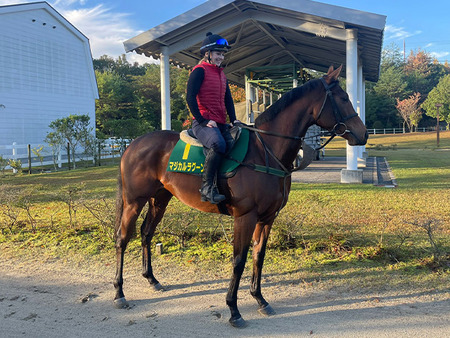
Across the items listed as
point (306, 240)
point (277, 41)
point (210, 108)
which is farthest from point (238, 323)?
point (277, 41)

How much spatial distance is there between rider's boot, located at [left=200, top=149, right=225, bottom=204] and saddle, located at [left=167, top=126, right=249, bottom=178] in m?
0.09

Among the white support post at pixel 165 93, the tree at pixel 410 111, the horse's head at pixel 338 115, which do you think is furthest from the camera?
the tree at pixel 410 111

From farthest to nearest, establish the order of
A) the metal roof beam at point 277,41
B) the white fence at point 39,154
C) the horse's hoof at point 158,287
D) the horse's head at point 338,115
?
1. the white fence at point 39,154
2. the metal roof beam at point 277,41
3. the horse's hoof at point 158,287
4. the horse's head at point 338,115

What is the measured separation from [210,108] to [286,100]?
0.81 meters

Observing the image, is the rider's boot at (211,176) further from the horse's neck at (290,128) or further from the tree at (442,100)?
the tree at (442,100)

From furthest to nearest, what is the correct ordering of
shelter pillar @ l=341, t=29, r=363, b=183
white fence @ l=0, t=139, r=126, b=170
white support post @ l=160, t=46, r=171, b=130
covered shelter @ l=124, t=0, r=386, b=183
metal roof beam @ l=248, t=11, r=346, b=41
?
white fence @ l=0, t=139, r=126, b=170 < white support post @ l=160, t=46, r=171, b=130 < metal roof beam @ l=248, t=11, r=346, b=41 < shelter pillar @ l=341, t=29, r=363, b=183 < covered shelter @ l=124, t=0, r=386, b=183

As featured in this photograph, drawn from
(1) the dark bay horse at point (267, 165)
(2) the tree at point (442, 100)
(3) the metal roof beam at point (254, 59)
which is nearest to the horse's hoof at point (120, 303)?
(1) the dark bay horse at point (267, 165)

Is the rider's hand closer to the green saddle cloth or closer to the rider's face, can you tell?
the green saddle cloth

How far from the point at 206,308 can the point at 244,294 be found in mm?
542

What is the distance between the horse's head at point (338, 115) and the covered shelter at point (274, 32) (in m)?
6.21

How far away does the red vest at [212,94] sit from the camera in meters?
3.69

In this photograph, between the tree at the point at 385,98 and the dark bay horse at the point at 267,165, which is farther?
the tree at the point at 385,98

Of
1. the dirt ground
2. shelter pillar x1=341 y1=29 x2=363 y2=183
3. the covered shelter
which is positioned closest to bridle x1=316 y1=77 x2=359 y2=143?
the dirt ground

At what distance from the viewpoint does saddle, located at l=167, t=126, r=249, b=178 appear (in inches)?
142
